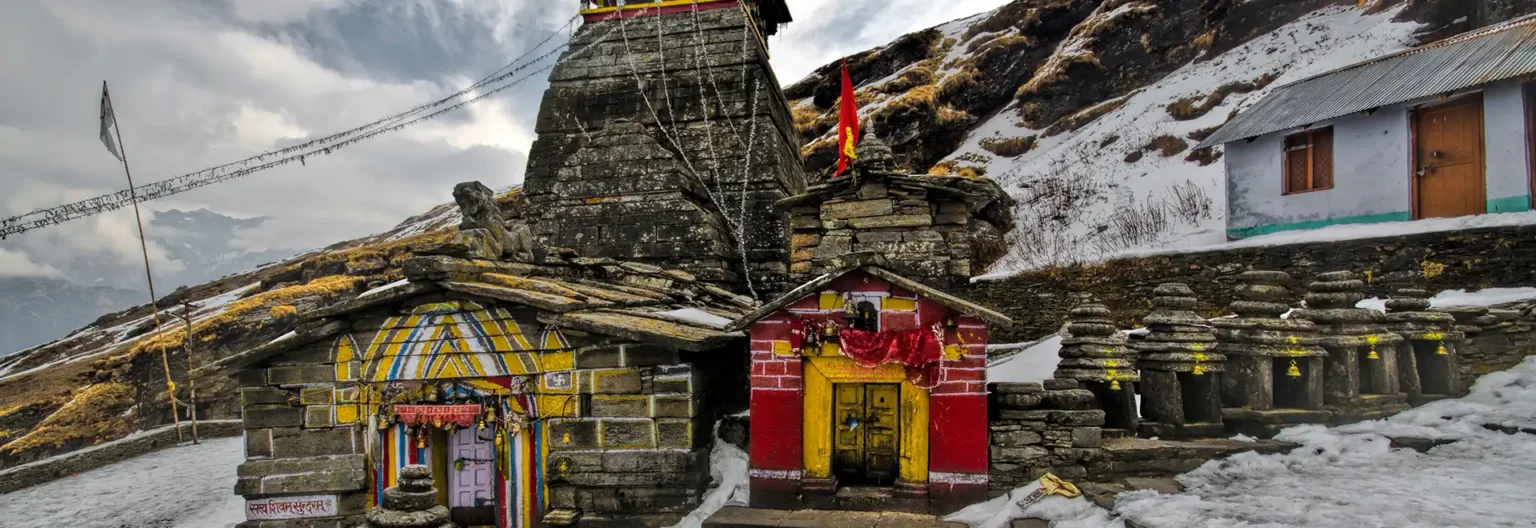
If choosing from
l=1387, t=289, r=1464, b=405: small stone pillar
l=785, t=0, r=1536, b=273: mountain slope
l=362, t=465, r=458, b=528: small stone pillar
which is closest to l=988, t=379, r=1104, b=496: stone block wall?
l=1387, t=289, r=1464, b=405: small stone pillar

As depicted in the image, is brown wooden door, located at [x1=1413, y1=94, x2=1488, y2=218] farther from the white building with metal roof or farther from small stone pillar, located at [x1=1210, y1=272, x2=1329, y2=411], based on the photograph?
small stone pillar, located at [x1=1210, y1=272, x2=1329, y2=411]

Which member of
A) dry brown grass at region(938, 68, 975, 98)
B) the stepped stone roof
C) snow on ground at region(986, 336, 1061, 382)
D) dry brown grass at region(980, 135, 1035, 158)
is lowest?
snow on ground at region(986, 336, 1061, 382)

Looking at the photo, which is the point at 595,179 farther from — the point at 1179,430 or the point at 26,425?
the point at 26,425

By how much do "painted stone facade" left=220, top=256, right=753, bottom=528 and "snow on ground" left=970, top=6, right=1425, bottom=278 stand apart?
467 inches

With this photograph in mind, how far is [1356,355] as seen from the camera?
8.41 meters

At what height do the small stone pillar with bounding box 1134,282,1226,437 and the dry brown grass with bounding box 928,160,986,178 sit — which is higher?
the dry brown grass with bounding box 928,160,986,178

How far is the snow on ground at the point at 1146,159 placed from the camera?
18.9m

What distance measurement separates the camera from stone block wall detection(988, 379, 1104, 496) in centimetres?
776

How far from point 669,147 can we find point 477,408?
26.5ft

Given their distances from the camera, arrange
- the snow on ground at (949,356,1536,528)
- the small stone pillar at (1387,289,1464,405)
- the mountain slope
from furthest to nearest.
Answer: the mountain slope
the small stone pillar at (1387,289,1464,405)
the snow on ground at (949,356,1536,528)

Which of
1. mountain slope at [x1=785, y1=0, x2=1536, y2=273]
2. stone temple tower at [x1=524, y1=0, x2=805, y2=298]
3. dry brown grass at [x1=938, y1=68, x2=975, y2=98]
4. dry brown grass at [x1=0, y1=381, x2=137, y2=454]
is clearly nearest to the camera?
stone temple tower at [x1=524, y1=0, x2=805, y2=298]

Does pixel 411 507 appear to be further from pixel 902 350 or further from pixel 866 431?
pixel 902 350

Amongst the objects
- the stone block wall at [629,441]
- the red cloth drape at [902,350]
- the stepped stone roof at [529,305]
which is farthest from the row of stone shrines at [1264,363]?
the stepped stone roof at [529,305]

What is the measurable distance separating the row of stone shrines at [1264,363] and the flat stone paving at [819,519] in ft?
8.17
